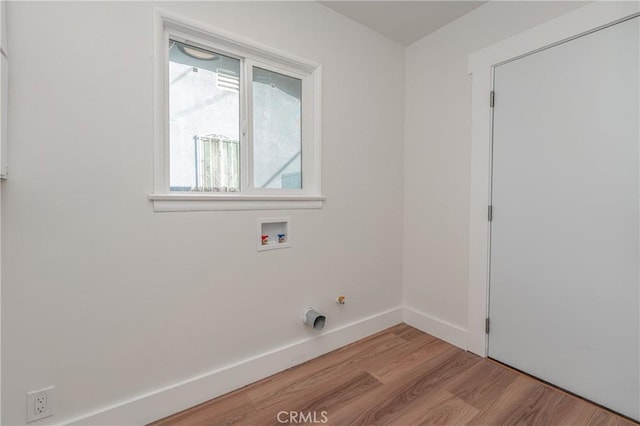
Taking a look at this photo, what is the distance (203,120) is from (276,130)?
1.59 ft

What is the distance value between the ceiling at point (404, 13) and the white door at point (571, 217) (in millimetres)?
576

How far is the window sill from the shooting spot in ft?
4.87

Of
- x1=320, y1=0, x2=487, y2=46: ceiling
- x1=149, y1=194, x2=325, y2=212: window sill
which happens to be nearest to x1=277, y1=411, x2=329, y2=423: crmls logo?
x1=149, y1=194, x2=325, y2=212: window sill

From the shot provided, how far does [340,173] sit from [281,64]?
2.83ft

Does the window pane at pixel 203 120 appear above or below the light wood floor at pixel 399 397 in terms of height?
above

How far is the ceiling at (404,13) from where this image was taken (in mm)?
2037

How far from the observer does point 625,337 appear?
4.91ft

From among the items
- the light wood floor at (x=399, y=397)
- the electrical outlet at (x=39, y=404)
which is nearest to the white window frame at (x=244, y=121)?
the electrical outlet at (x=39, y=404)

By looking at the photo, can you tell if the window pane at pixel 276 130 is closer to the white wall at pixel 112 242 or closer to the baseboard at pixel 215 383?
the white wall at pixel 112 242

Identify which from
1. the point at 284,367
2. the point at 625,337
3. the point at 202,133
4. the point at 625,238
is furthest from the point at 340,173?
the point at 625,337

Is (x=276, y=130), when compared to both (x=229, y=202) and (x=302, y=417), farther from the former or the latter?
(x=302, y=417)

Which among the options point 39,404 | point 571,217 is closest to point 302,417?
point 39,404

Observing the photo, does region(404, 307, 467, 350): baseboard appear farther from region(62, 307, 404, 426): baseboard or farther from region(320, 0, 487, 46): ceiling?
region(320, 0, 487, 46): ceiling

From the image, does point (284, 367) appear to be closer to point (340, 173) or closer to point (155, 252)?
point (155, 252)
